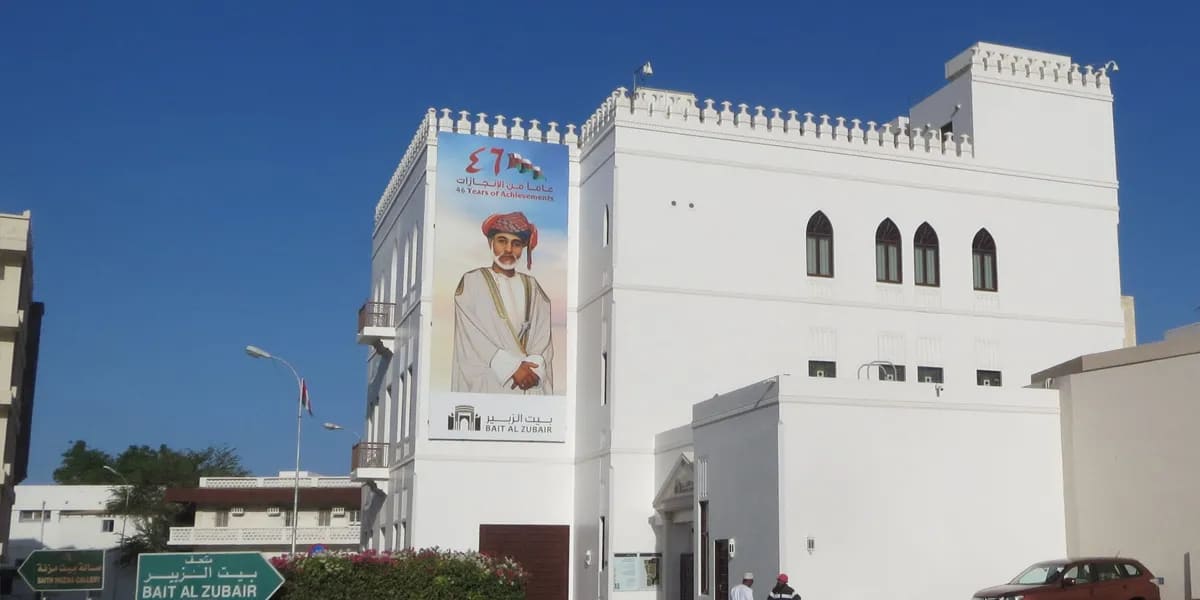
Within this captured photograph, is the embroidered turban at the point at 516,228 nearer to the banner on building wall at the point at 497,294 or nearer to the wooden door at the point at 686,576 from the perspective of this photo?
the banner on building wall at the point at 497,294

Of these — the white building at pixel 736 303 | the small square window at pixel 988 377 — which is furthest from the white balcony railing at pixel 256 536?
the small square window at pixel 988 377

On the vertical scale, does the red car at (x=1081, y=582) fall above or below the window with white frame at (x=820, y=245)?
below

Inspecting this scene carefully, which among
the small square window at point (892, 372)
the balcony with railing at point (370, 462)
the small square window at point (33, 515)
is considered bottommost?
the small square window at point (33, 515)

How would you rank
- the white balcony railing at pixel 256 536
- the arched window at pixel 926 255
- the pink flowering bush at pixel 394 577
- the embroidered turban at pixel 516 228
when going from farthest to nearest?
the white balcony railing at pixel 256 536 → the arched window at pixel 926 255 → the embroidered turban at pixel 516 228 → the pink flowering bush at pixel 394 577

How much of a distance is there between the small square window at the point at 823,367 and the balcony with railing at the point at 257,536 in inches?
1074

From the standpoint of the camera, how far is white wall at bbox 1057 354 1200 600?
21.3 meters

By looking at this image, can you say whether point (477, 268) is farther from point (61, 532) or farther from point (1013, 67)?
point (61, 532)

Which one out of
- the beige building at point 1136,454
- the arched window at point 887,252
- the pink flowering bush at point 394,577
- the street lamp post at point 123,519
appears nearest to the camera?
the pink flowering bush at point 394,577

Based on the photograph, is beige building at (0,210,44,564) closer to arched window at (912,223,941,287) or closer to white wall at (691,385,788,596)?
white wall at (691,385,788,596)

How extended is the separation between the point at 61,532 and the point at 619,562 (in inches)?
1789

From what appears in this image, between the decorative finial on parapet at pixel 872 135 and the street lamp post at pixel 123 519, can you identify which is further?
the street lamp post at pixel 123 519

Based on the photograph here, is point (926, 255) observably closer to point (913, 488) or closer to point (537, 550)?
point (913, 488)

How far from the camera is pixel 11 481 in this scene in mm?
35031

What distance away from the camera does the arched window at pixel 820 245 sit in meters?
28.8
